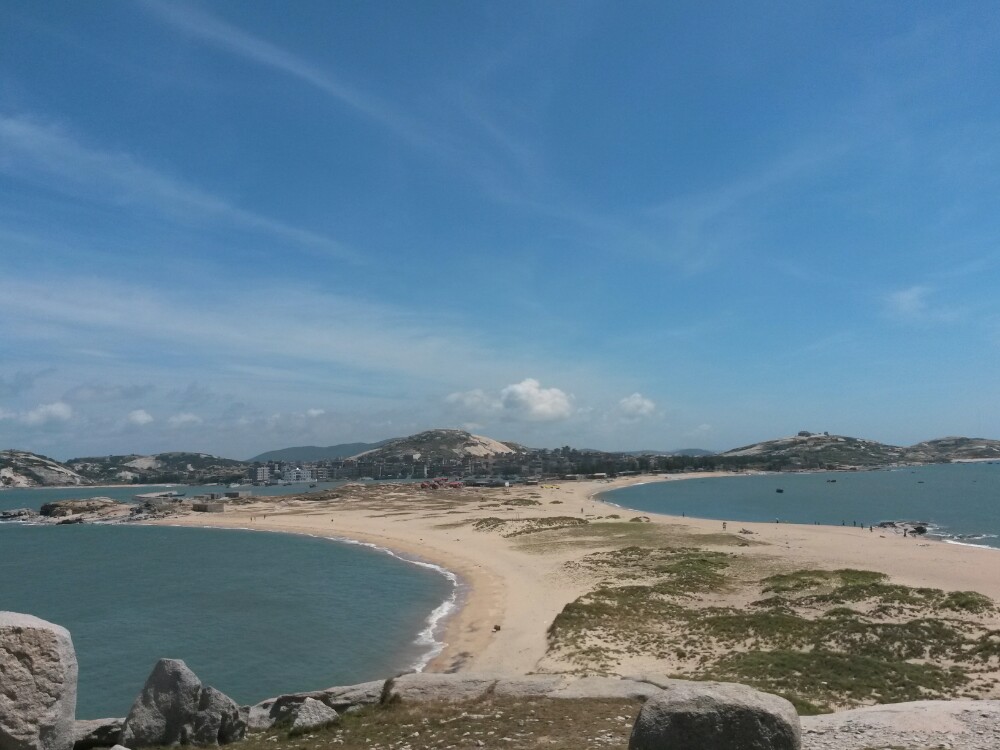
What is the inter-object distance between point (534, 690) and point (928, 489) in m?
151

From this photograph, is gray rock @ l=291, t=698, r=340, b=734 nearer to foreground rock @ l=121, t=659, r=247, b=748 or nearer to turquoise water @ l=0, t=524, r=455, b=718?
foreground rock @ l=121, t=659, r=247, b=748

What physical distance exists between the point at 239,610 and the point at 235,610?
0.85ft

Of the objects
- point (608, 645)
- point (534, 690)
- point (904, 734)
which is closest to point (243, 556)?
point (608, 645)

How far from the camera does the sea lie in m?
24.7

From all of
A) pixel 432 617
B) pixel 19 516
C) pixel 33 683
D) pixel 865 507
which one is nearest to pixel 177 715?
pixel 33 683

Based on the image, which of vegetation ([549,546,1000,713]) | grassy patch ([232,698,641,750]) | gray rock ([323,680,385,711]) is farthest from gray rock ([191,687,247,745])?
vegetation ([549,546,1000,713])

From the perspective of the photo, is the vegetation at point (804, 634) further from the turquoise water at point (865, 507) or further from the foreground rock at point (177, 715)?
the turquoise water at point (865, 507)

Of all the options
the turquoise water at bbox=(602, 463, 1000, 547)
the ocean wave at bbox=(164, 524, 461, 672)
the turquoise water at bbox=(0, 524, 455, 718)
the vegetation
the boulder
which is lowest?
the turquoise water at bbox=(0, 524, 455, 718)

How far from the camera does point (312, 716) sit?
13.4m

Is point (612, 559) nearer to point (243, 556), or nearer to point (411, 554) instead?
point (411, 554)

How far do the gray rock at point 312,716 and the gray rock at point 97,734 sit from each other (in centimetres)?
330

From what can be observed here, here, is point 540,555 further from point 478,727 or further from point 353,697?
point 478,727

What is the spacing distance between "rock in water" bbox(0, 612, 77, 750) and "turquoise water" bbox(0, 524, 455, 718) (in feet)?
42.0

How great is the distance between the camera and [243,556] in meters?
59.2
